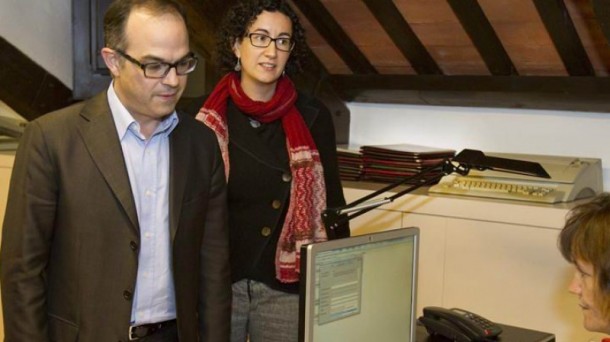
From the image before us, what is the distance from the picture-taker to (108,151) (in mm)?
1768

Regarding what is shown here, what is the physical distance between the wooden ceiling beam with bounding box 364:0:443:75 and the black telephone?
1518 mm

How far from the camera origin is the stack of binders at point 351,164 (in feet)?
11.7

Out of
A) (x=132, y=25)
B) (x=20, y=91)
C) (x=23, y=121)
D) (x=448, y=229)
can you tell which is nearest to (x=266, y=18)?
(x=132, y=25)

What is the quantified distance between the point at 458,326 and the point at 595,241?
1.83ft

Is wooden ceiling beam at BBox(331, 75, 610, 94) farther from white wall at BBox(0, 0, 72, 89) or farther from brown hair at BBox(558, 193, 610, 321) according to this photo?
brown hair at BBox(558, 193, 610, 321)

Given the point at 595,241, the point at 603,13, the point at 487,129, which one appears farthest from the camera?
the point at 487,129

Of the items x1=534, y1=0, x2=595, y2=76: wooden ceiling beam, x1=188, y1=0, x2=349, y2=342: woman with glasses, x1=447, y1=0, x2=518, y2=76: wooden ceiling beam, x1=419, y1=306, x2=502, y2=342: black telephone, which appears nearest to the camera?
x1=419, y1=306, x2=502, y2=342: black telephone

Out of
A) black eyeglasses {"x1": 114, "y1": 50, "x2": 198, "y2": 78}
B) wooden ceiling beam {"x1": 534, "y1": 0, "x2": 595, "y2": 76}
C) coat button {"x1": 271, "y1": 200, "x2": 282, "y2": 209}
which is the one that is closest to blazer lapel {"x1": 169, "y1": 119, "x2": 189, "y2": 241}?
black eyeglasses {"x1": 114, "y1": 50, "x2": 198, "y2": 78}

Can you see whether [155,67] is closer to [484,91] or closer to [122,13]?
[122,13]

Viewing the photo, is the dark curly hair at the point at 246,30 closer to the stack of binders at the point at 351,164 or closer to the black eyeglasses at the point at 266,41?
the black eyeglasses at the point at 266,41

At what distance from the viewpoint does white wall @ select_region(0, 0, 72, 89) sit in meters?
3.32

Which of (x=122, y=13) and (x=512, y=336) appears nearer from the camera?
(x=122, y=13)

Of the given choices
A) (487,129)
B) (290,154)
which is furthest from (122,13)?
(487,129)

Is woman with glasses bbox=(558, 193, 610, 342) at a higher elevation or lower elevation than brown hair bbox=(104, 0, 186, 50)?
lower
